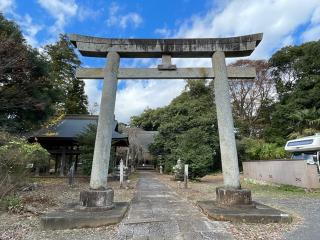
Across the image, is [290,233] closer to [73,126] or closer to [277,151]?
[277,151]

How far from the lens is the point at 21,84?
45.2 feet

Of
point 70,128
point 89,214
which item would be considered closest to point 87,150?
point 70,128

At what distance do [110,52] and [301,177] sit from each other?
32.0ft

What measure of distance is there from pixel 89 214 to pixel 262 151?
1969cm

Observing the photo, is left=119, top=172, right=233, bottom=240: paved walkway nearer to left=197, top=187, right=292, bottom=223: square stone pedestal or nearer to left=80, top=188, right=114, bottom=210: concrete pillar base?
left=197, top=187, right=292, bottom=223: square stone pedestal

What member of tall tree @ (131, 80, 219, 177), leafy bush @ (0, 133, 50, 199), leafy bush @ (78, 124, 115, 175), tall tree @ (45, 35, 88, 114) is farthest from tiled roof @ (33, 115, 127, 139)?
leafy bush @ (0, 133, 50, 199)

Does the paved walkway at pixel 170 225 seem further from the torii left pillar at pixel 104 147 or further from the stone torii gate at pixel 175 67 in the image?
the stone torii gate at pixel 175 67

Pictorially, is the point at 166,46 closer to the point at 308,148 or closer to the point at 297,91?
the point at 308,148

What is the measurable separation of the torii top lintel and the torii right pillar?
301mm

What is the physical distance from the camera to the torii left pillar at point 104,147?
6.48 metres

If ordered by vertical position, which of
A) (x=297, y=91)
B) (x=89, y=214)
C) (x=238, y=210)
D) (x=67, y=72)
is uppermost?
(x=67, y=72)

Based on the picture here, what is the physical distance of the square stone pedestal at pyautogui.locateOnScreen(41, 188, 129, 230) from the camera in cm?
562

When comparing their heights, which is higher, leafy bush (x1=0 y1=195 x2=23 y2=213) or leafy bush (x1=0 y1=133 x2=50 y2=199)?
leafy bush (x1=0 y1=133 x2=50 y2=199)

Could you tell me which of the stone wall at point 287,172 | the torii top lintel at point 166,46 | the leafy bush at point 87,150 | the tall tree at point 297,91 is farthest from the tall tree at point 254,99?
the torii top lintel at point 166,46
